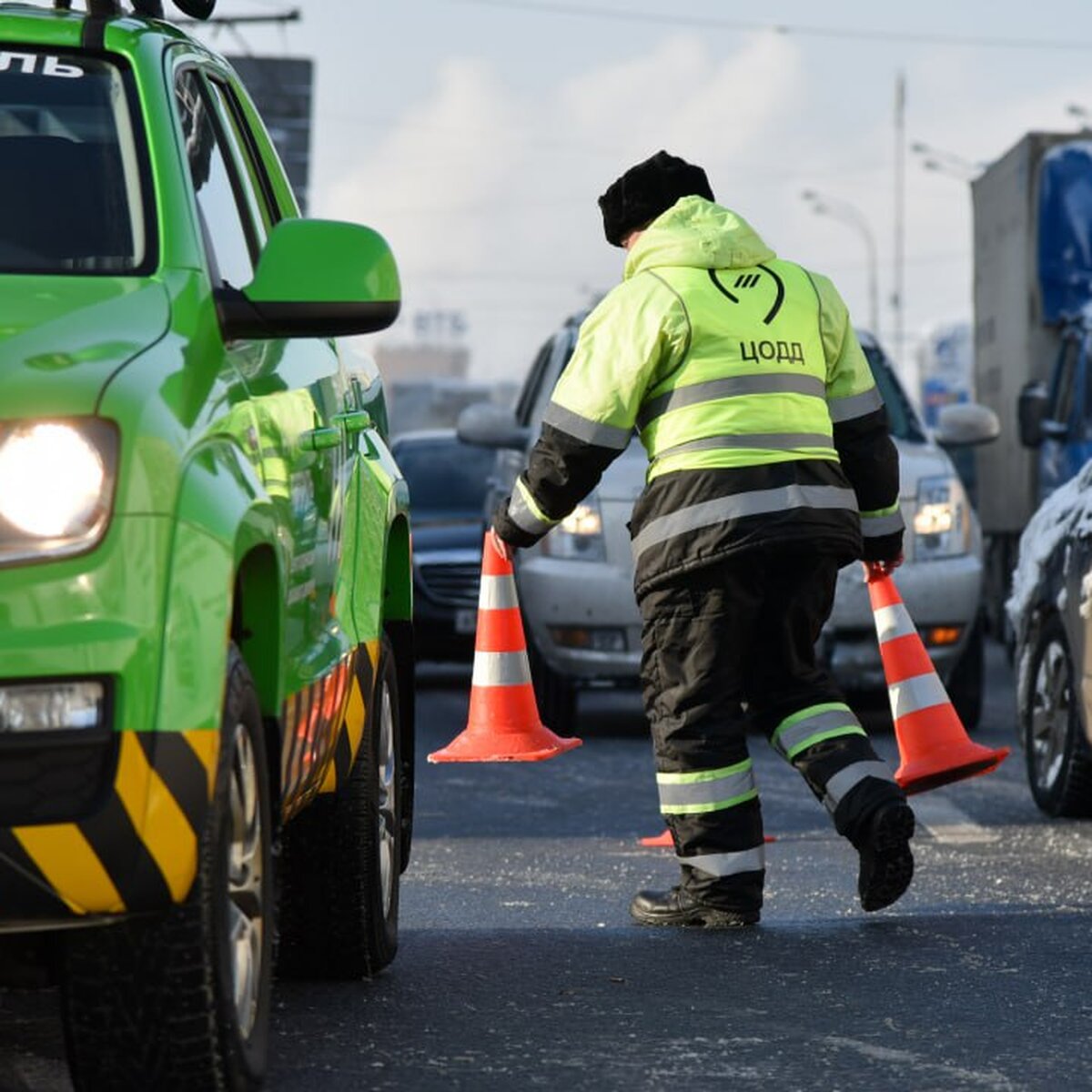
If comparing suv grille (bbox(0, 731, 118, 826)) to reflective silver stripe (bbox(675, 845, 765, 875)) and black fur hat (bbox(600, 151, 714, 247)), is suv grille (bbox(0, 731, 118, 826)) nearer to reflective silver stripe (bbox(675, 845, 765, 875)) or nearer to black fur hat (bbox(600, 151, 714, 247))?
reflective silver stripe (bbox(675, 845, 765, 875))

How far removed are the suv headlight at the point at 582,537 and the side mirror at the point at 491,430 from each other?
89 cm

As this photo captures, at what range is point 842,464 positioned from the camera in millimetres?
7551

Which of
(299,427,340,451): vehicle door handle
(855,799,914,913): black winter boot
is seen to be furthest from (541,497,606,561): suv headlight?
(299,427,340,451): vehicle door handle

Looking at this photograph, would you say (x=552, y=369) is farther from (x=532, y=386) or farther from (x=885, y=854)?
(x=885, y=854)

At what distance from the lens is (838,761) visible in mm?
7102

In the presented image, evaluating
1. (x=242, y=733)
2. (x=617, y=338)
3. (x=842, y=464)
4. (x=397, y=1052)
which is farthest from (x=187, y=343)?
(x=842, y=464)

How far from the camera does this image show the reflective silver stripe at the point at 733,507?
273 inches

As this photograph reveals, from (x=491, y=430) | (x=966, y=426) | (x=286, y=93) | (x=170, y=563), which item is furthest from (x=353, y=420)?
(x=286, y=93)

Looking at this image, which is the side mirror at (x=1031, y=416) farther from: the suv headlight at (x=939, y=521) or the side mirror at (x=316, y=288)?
the side mirror at (x=316, y=288)

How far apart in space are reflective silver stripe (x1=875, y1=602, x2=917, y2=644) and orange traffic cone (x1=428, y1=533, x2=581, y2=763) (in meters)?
0.92

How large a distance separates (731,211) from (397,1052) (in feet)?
8.96

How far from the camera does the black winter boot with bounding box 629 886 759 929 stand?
709 cm

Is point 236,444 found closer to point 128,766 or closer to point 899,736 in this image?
point 128,766

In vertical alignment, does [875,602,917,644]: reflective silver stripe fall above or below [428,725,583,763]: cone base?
above
